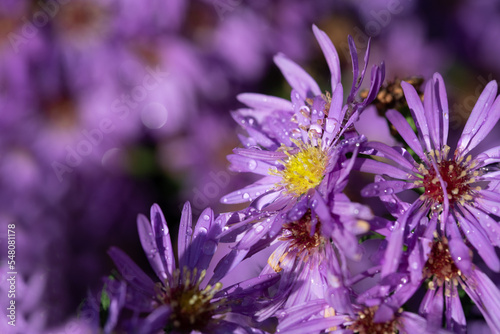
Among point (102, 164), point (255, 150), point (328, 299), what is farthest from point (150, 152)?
point (328, 299)

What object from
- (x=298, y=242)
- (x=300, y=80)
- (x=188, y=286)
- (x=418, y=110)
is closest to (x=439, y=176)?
(x=418, y=110)

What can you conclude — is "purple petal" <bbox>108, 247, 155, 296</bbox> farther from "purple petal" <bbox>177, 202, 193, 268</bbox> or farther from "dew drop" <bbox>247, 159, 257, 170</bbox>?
"dew drop" <bbox>247, 159, 257, 170</bbox>

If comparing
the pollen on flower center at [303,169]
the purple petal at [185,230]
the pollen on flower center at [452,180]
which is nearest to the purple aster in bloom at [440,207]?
the pollen on flower center at [452,180]

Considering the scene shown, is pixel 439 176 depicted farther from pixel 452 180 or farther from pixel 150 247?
pixel 150 247

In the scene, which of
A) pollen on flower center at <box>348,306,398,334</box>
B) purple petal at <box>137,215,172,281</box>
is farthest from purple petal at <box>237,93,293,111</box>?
pollen on flower center at <box>348,306,398,334</box>

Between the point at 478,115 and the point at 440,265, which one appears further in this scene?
the point at 478,115

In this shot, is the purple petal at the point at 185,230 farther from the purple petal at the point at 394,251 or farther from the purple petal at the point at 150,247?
the purple petal at the point at 394,251
